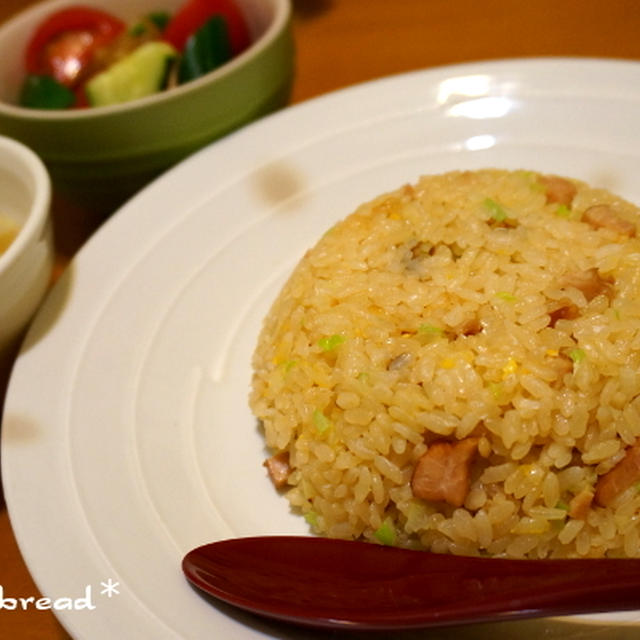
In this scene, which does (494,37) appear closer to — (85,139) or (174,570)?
(85,139)

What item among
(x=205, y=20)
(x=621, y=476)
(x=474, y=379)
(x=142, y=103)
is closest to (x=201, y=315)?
(x=142, y=103)

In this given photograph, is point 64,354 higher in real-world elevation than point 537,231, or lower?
lower

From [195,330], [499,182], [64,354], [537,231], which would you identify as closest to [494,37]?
[499,182]

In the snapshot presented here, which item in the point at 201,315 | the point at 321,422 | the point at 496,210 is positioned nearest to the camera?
the point at 321,422

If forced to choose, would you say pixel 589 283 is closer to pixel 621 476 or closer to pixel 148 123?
pixel 621 476

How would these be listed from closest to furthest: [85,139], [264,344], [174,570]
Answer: [174,570], [264,344], [85,139]

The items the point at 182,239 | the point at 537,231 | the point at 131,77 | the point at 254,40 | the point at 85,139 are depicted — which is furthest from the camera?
the point at 254,40

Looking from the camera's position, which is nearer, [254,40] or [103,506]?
[103,506]

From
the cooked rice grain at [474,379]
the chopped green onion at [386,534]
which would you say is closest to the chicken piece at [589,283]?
the cooked rice grain at [474,379]
